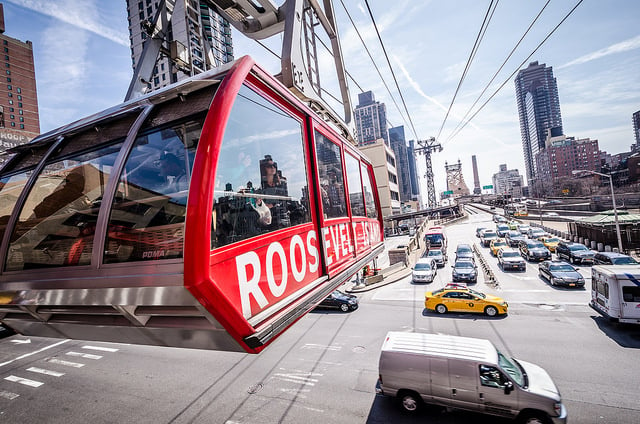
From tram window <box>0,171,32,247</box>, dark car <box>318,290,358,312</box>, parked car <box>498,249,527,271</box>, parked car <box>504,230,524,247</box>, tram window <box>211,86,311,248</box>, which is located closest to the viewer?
tram window <box>211,86,311,248</box>

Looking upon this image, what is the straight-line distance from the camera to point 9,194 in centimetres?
304

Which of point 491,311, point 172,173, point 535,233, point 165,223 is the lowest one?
point 491,311

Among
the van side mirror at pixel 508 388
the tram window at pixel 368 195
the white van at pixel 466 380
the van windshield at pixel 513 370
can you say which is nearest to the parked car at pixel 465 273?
the white van at pixel 466 380

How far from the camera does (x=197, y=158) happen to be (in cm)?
192

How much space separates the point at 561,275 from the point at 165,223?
21263 mm

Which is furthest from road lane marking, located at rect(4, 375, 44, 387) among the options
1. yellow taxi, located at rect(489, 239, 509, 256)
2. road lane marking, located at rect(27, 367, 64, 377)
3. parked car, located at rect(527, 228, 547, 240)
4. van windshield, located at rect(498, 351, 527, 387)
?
parked car, located at rect(527, 228, 547, 240)

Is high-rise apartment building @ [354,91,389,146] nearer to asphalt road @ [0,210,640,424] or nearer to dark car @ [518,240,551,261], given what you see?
dark car @ [518,240,551,261]

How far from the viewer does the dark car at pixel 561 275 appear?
16.6 m

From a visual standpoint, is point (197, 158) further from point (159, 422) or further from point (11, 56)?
point (11, 56)

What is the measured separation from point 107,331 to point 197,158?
1882mm

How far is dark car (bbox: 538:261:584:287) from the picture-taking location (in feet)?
54.5

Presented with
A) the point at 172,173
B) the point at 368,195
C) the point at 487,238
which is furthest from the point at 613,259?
the point at 172,173

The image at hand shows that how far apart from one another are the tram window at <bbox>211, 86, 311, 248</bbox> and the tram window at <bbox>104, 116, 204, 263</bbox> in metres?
0.26

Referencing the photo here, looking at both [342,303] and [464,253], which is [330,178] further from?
[464,253]
